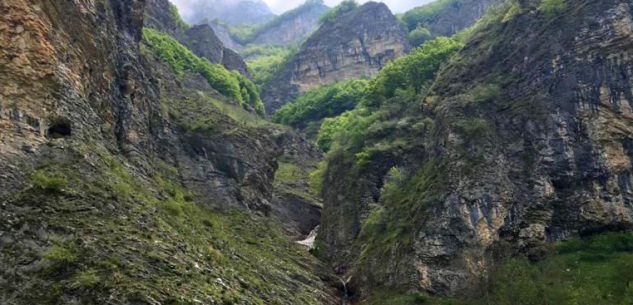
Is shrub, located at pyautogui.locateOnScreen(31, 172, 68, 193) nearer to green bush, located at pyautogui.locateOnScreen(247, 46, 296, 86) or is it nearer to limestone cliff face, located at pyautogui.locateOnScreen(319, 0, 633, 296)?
limestone cliff face, located at pyautogui.locateOnScreen(319, 0, 633, 296)

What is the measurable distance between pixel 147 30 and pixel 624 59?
66777 mm

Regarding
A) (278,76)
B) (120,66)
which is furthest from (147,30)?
(278,76)

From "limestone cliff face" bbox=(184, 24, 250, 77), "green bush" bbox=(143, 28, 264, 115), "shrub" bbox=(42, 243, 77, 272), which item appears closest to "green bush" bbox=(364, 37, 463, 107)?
"green bush" bbox=(143, 28, 264, 115)

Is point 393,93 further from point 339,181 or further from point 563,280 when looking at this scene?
point 563,280

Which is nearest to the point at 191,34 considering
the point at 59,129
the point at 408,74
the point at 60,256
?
the point at 408,74

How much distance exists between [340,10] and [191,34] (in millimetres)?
54787

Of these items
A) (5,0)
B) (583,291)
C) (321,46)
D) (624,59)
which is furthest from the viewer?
(321,46)

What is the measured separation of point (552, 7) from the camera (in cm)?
4744

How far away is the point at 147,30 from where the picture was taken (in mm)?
84125

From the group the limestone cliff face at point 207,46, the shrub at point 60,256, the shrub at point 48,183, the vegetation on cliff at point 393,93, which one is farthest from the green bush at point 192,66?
the shrub at point 60,256

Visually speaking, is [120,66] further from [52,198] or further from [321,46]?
[321,46]

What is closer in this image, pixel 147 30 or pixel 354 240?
pixel 354 240

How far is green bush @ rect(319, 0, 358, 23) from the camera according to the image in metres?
151

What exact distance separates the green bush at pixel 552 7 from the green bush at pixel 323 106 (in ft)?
184
